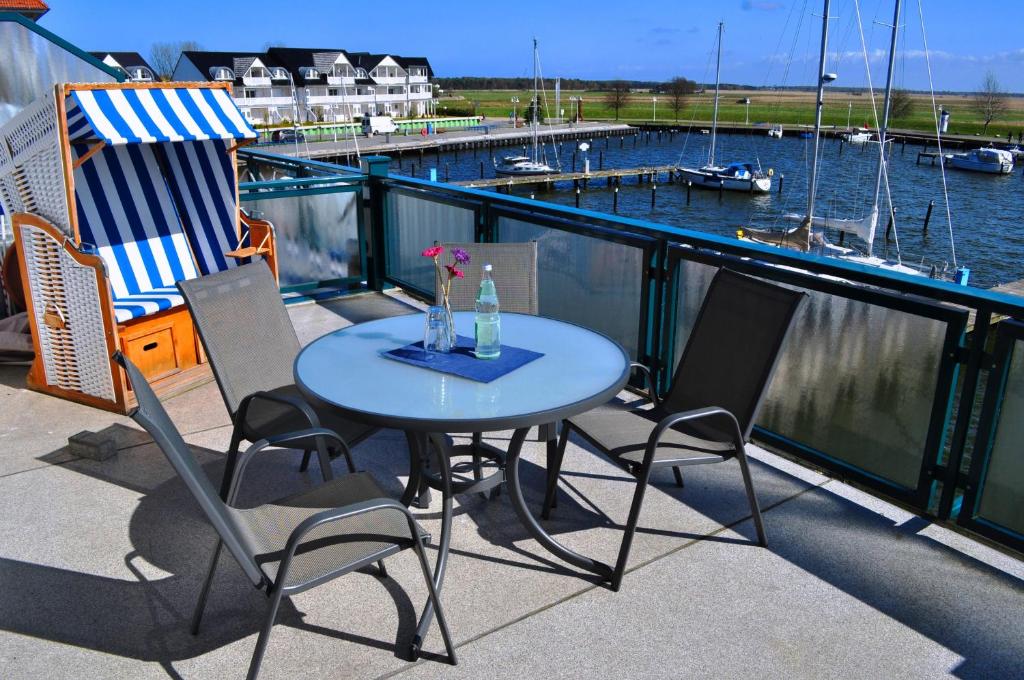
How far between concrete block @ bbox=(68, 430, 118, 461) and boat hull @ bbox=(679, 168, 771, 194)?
1837 inches

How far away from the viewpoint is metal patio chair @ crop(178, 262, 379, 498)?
300 cm

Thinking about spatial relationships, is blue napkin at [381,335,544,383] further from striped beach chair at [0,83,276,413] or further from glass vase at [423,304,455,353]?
striped beach chair at [0,83,276,413]

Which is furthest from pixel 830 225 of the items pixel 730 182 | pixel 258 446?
pixel 258 446

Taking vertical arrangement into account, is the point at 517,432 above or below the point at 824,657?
above

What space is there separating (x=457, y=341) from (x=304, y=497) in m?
0.93

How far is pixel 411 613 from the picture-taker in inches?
102

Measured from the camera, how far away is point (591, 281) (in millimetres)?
4738

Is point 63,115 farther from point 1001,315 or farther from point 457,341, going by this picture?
point 1001,315

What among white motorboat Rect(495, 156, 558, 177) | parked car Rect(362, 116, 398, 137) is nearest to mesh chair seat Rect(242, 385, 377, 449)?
white motorboat Rect(495, 156, 558, 177)

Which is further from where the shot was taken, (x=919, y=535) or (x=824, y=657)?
(x=919, y=535)

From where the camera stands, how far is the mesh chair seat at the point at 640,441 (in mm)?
2818

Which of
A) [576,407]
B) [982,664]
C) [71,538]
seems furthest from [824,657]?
[71,538]

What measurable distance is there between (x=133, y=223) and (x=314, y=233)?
1.74 m

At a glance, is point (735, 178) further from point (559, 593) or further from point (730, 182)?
point (559, 593)
